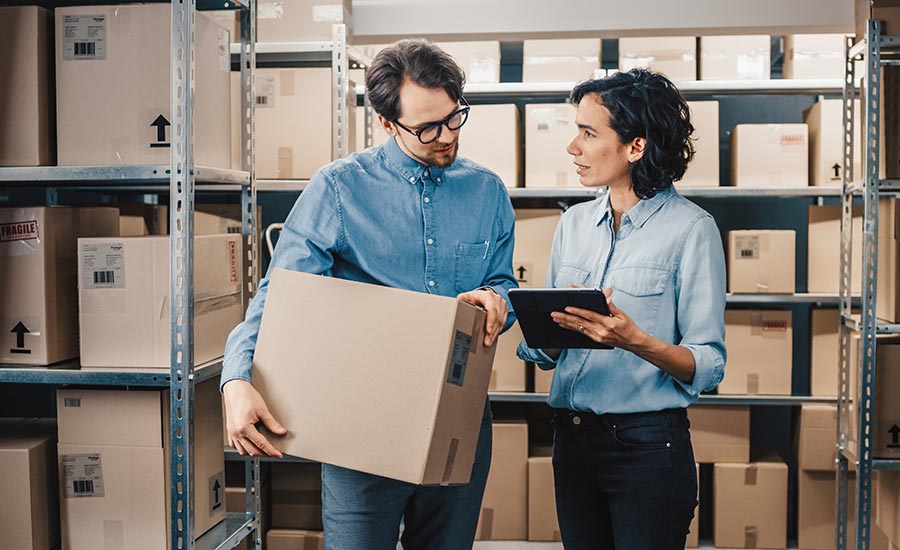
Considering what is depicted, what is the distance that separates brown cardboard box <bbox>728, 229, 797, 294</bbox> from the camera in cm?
360

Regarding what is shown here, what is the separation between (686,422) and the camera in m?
1.68

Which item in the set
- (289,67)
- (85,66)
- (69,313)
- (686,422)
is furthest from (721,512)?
(85,66)

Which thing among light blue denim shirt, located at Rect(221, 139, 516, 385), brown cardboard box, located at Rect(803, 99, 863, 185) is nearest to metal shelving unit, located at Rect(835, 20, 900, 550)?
brown cardboard box, located at Rect(803, 99, 863, 185)

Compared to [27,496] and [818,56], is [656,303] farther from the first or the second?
[818,56]

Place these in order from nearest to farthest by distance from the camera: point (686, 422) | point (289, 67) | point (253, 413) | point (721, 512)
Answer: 1. point (253, 413)
2. point (686, 422)
3. point (289, 67)
4. point (721, 512)

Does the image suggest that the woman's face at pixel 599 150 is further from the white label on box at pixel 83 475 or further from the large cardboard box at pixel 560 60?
the large cardboard box at pixel 560 60

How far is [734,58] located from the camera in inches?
144

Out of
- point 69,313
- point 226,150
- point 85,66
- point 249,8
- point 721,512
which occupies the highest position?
point 249,8

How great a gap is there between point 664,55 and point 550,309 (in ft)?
8.05

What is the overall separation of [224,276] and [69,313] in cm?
35

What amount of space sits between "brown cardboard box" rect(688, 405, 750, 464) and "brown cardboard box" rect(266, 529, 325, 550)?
155 centimetres

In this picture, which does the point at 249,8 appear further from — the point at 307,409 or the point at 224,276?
the point at 307,409

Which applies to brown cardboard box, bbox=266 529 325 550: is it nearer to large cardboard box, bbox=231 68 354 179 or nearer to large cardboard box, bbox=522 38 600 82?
large cardboard box, bbox=231 68 354 179

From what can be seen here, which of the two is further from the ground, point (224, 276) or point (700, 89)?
point (700, 89)
